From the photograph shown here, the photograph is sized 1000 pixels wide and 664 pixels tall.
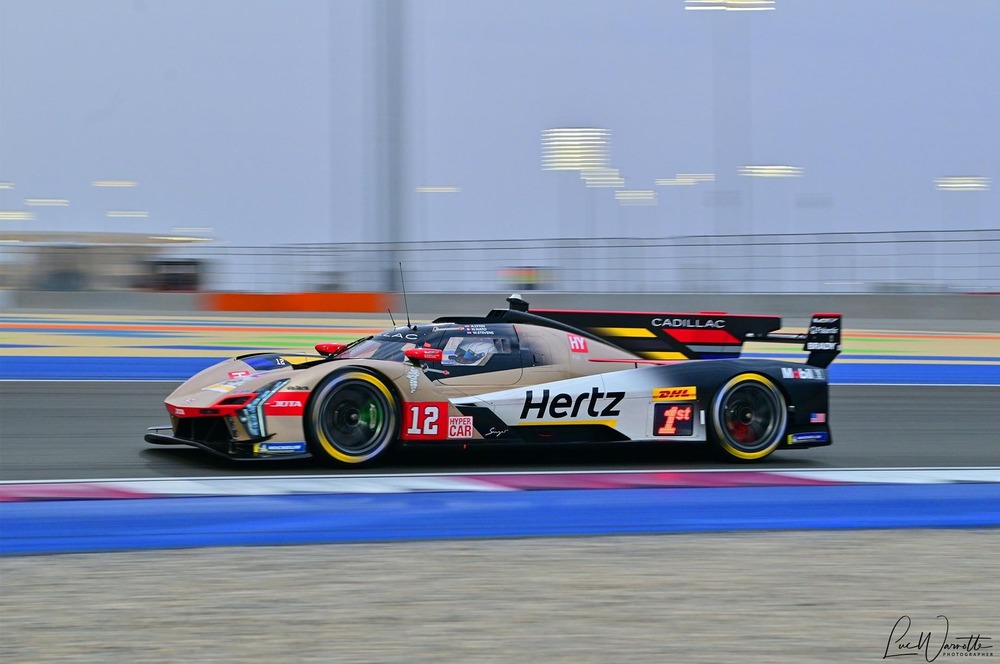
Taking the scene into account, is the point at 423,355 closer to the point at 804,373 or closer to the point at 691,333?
the point at 691,333

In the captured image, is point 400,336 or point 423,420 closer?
point 423,420

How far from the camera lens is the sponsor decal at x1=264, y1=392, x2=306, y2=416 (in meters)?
6.78

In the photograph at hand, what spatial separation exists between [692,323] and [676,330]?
145 mm

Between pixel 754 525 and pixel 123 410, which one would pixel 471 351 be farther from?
pixel 123 410

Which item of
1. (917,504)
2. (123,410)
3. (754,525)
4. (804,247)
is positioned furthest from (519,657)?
(804,247)

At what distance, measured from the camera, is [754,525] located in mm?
5953

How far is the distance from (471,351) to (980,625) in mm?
3887

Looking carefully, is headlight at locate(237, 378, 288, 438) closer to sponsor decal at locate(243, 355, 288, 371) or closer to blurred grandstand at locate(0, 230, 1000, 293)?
sponsor decal at locate(243, 355, 288, 371)

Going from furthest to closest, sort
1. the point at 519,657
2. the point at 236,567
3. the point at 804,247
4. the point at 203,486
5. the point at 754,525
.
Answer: the point at 804,247, the point at 203,486, the point at 754,525, the point at 236,567, the point at 519,657

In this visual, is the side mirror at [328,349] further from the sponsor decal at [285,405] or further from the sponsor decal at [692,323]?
the sponsor decal at [692,323]

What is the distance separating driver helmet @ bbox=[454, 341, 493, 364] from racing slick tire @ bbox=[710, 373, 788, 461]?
64.8 inches

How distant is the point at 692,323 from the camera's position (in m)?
8.10

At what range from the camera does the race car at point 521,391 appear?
22.7 feet

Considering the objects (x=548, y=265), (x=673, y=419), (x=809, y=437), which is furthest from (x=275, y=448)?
(x=548, y=265)
